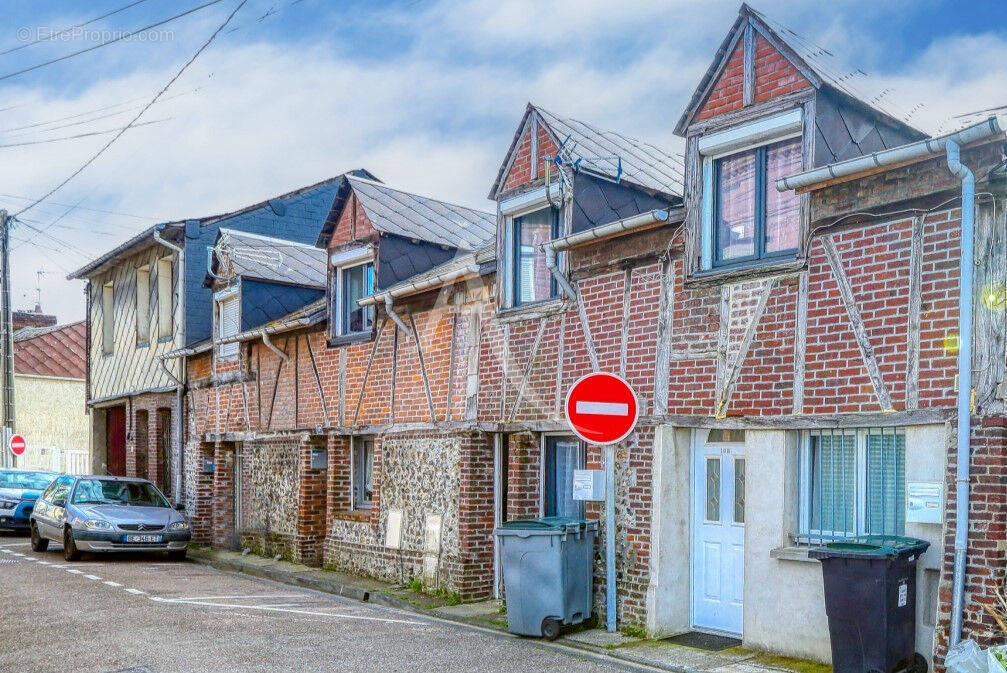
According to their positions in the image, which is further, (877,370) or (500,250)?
(500,250)

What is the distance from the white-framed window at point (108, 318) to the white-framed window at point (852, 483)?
19957 mm

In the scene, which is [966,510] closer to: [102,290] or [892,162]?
[892,162]

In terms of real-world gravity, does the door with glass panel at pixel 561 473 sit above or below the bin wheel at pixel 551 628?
above

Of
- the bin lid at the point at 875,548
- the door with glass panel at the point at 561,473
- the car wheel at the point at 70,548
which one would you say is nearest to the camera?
the bin lid at the point at 875,548

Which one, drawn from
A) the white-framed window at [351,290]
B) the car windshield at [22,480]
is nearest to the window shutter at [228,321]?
the white-framed window at [351,290]

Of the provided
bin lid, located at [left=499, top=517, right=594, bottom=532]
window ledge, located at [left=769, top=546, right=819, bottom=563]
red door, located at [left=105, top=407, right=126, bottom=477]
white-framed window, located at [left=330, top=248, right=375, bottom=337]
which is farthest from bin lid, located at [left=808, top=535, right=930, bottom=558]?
red door, located at [left=105, top=407, right=126, bottom=477]

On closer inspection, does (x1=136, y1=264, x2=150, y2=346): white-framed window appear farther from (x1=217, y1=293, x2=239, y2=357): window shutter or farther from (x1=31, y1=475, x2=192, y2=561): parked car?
(x1=31, y1=475, x2=192, y2=561): parked car

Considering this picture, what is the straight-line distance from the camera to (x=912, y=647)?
755cm

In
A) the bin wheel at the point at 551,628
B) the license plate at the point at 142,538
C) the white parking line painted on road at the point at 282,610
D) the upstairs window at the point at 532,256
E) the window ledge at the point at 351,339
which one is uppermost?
A: the upstairs window at the point at 532,256

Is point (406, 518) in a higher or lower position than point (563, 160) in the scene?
lower

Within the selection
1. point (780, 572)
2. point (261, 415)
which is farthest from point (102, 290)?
point (780, 572)

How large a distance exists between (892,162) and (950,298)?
3.62 feet

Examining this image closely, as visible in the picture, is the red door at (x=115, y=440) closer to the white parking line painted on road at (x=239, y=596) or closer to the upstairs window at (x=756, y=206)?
the white parking line painted on road at (x=239, y=596)

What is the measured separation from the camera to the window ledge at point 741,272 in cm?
861
